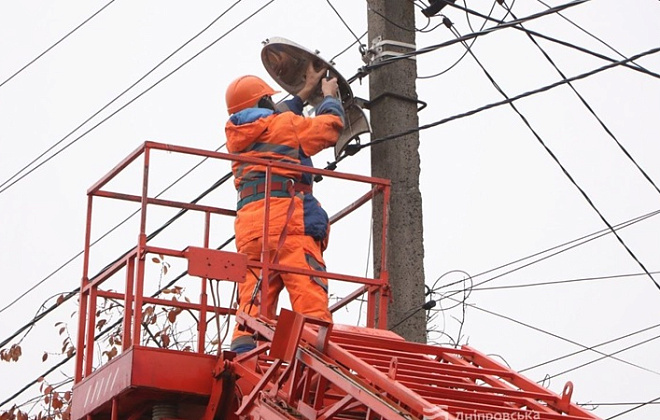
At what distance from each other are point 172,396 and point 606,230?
17.1 feet

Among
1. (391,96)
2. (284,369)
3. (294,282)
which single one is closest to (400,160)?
(391,96)

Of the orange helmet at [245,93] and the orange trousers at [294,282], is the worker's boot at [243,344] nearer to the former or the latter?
the orange trousers at [294,282]

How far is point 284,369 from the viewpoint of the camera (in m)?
9.33

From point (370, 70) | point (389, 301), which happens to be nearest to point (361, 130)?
point (370, 70)

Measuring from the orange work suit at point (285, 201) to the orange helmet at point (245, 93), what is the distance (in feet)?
0.71

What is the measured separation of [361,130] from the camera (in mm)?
12227

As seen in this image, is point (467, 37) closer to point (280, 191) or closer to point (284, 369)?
point (280, 191)

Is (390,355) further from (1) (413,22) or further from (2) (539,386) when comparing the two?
(1) (413,22)

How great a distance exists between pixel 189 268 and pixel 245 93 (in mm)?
2016

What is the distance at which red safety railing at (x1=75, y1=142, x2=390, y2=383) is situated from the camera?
10172 mm

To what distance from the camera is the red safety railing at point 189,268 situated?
33.4 ft

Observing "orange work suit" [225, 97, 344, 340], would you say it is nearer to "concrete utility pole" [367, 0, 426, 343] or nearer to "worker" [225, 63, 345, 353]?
"worker" [225, 63, 345, 353]

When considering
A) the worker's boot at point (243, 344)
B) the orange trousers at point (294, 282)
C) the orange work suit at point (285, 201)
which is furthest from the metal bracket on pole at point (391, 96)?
the worker's boot at point (243, 344)

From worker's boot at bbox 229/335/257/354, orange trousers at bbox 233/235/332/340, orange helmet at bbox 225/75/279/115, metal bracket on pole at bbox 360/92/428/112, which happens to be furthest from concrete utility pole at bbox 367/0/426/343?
worker's boot at bbox 229/335/257/354
